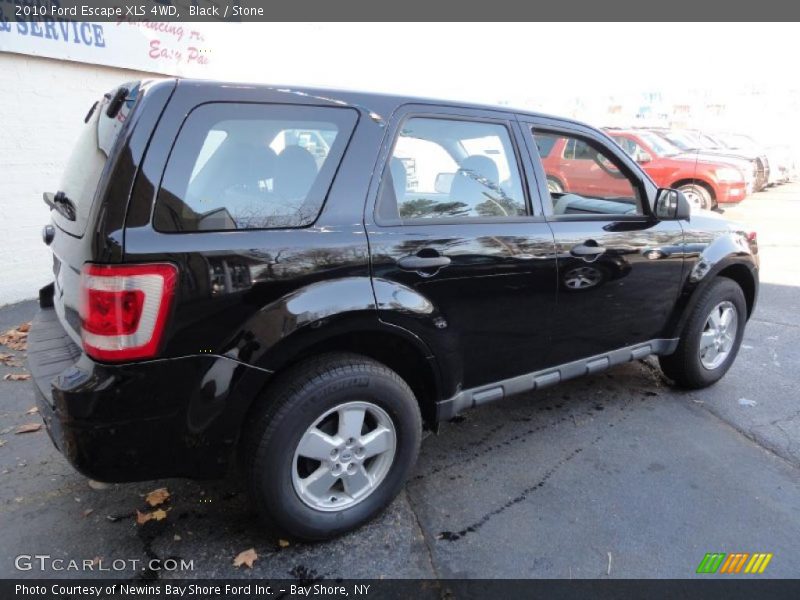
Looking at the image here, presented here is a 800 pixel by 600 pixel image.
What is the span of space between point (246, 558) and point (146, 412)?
82 cm

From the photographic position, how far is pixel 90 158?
219 cm

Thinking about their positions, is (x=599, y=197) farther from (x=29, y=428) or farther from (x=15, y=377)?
(x=15, y=377)

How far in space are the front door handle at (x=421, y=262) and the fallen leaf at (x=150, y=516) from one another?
163 cm

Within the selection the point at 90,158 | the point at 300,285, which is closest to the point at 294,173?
the point at 300,285

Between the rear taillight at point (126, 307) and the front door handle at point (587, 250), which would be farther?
the front door handle at point (587, 250)

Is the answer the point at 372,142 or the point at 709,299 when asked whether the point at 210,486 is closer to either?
the point at 372,142

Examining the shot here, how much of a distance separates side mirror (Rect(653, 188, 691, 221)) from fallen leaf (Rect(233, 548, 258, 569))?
2.91m

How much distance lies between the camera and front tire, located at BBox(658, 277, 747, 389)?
367cm

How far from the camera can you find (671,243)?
11.2 feet

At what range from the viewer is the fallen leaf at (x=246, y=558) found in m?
2.27

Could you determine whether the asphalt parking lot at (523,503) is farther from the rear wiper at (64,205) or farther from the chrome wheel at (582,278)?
the rear wiper at (64,205)

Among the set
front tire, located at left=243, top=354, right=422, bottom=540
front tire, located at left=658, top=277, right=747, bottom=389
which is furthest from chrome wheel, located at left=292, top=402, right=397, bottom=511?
front tire, located at left=658, top=277, right=747, bottom=389

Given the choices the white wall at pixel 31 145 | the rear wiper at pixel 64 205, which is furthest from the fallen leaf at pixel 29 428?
the white wall at pixel 31 145

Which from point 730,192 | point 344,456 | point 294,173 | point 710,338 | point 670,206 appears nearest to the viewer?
point 294,173
